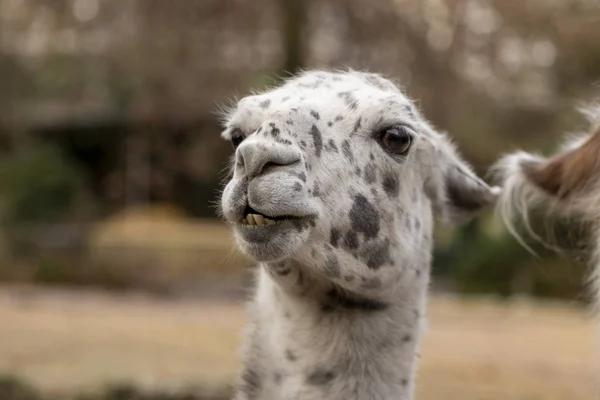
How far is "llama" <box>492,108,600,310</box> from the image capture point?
3.97m

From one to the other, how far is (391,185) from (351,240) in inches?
10.7

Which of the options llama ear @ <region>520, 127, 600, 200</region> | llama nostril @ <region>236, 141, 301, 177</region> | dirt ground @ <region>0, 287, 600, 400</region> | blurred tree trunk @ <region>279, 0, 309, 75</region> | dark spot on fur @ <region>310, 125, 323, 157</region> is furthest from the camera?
blurred tree trunk @ <region>279, 0, 309, 75</region>

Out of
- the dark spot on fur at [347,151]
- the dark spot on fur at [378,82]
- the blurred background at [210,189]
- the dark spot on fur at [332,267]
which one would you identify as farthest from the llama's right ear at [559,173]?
the dark spot on fur at [332,267]

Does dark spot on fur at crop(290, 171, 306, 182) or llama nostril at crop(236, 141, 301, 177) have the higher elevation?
llama nostril at crop(236, 141, 301, 177)

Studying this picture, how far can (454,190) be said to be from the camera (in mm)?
3689

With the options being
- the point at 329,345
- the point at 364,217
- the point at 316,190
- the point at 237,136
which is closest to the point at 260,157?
the point at 316,190

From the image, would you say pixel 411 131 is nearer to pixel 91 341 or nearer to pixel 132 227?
pixel 91 341

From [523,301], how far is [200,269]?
19.9 ft

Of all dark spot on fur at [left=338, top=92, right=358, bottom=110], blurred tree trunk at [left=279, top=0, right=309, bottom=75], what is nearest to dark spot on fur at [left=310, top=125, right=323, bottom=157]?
dark spot on fur at [left=338, top=92, right=358, bottom=110]

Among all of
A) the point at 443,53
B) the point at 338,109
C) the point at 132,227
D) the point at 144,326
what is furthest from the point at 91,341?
the point at 132,227

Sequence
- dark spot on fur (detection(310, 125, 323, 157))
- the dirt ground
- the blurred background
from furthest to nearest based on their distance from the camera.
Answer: the blurred background < the dirt ground < dark spot on fur (detection(310, 125, 323, 157))

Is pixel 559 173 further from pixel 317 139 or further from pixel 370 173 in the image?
pixel 317 139

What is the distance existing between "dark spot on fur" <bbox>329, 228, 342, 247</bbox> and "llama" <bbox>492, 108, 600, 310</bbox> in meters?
1.42

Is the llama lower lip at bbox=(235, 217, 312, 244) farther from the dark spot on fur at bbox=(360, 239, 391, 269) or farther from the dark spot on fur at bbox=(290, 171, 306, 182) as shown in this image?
the dark spot on fur at bbox=(360, 239, 391, 269)
